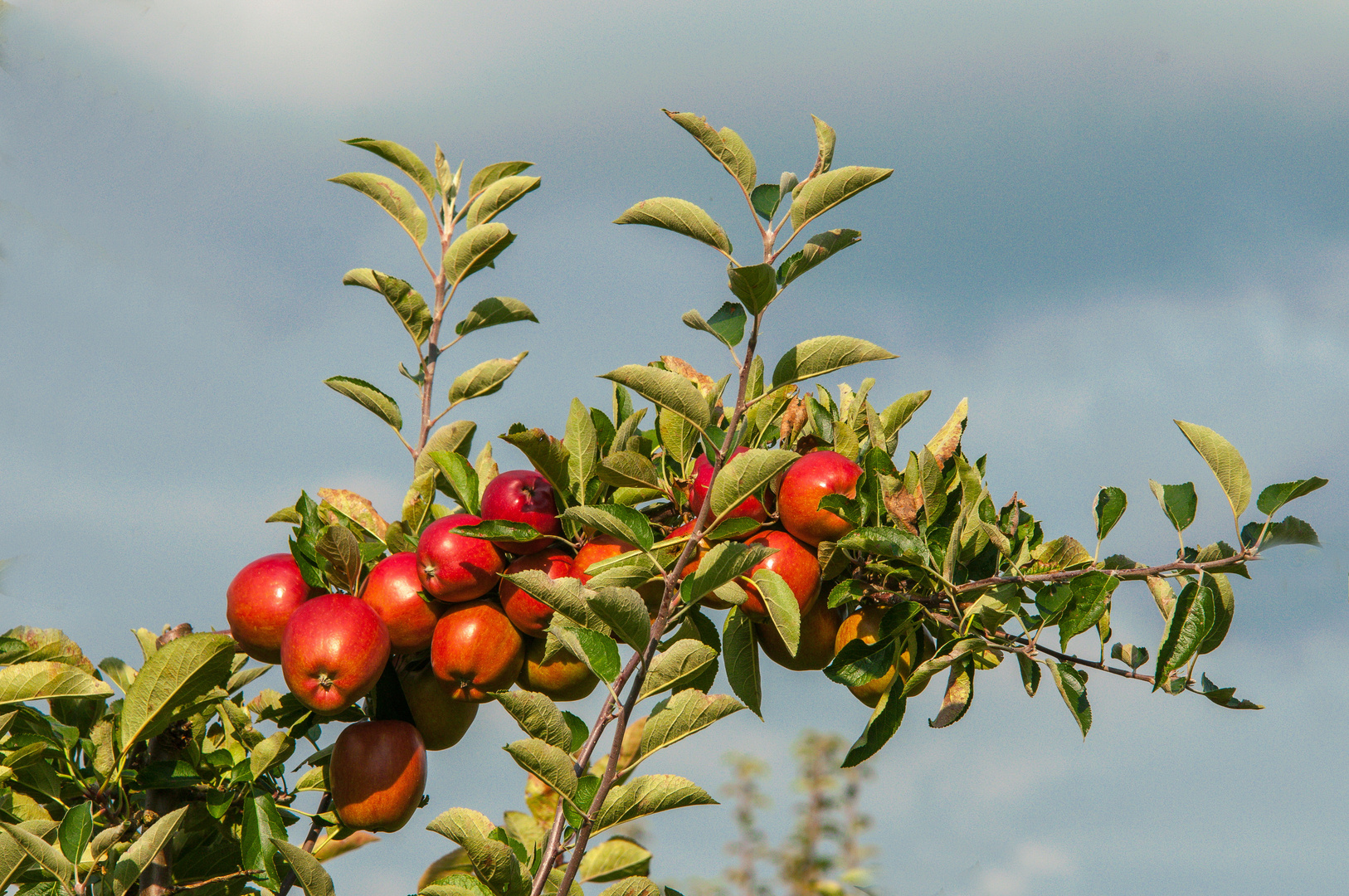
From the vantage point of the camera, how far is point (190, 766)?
2600 millimetres

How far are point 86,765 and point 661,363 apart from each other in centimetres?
181

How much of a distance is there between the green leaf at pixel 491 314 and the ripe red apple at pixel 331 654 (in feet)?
3.29

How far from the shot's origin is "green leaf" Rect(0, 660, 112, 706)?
241 centimetres

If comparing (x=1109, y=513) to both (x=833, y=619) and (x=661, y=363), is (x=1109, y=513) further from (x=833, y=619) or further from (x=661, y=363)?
(x=661, y=363)

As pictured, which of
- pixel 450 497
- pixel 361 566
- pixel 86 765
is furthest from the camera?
pixel 450 497

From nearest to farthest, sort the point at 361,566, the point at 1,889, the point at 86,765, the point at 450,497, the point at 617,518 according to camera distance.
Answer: the point at 617,518 < the point at 1,889 < the point at 361,566 < the point at 86,765 < the point at 450,497

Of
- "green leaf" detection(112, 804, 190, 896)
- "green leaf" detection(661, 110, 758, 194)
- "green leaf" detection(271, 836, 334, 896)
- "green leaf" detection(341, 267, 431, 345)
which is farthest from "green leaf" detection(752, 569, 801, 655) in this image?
"green leaf" detection(341, 267, 431, 345)

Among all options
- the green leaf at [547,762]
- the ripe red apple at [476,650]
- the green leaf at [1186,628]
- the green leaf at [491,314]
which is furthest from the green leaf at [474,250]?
the green leaf at [1186,628]

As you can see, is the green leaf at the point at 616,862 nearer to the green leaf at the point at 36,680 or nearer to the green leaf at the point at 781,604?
the green leaf at the point at 781,604

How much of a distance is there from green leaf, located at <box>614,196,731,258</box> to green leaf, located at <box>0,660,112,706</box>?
1.70 metres

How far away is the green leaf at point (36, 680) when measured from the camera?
241cm

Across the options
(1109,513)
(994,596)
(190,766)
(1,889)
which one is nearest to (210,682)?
(190,766)

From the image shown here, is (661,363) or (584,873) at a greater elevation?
(661,363)

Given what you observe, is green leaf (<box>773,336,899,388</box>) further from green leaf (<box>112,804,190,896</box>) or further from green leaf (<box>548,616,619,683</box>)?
green leaf (<box>112,804,190,896</box>)
